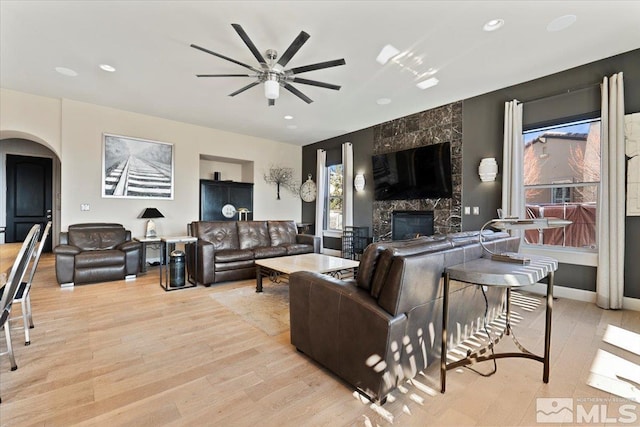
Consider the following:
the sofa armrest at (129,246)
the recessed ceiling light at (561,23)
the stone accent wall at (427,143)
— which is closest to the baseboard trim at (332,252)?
the stone accent wall at (427,143)

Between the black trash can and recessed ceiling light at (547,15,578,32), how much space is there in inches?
201

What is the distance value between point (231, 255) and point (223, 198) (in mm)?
2826

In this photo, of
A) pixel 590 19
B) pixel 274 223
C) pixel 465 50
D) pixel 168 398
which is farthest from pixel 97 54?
pixel 590 19

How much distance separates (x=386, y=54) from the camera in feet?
10.9

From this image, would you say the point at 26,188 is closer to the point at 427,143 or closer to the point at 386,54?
the point at 386,54

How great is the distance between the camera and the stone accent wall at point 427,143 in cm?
477

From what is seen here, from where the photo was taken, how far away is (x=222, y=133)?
6648mm

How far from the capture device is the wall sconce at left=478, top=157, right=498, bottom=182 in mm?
4238

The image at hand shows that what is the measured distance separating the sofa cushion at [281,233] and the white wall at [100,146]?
209cm

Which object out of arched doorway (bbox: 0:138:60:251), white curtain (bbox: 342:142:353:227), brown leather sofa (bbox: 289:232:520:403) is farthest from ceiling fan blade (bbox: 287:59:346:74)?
arched doorway (bbox: 0:138:60:251)

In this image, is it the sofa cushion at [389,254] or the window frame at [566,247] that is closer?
the sofa cushion at [389,254]

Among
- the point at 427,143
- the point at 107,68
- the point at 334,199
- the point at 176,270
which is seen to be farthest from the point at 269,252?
the point at 427,143

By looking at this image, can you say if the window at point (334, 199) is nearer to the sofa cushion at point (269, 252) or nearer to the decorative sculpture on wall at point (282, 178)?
the decorative sculpture on wall at point (282, 178)

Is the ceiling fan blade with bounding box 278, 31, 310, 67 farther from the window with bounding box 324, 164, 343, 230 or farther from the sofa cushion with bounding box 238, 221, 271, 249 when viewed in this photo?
the window with bounding box 324, 164, 343, 230
